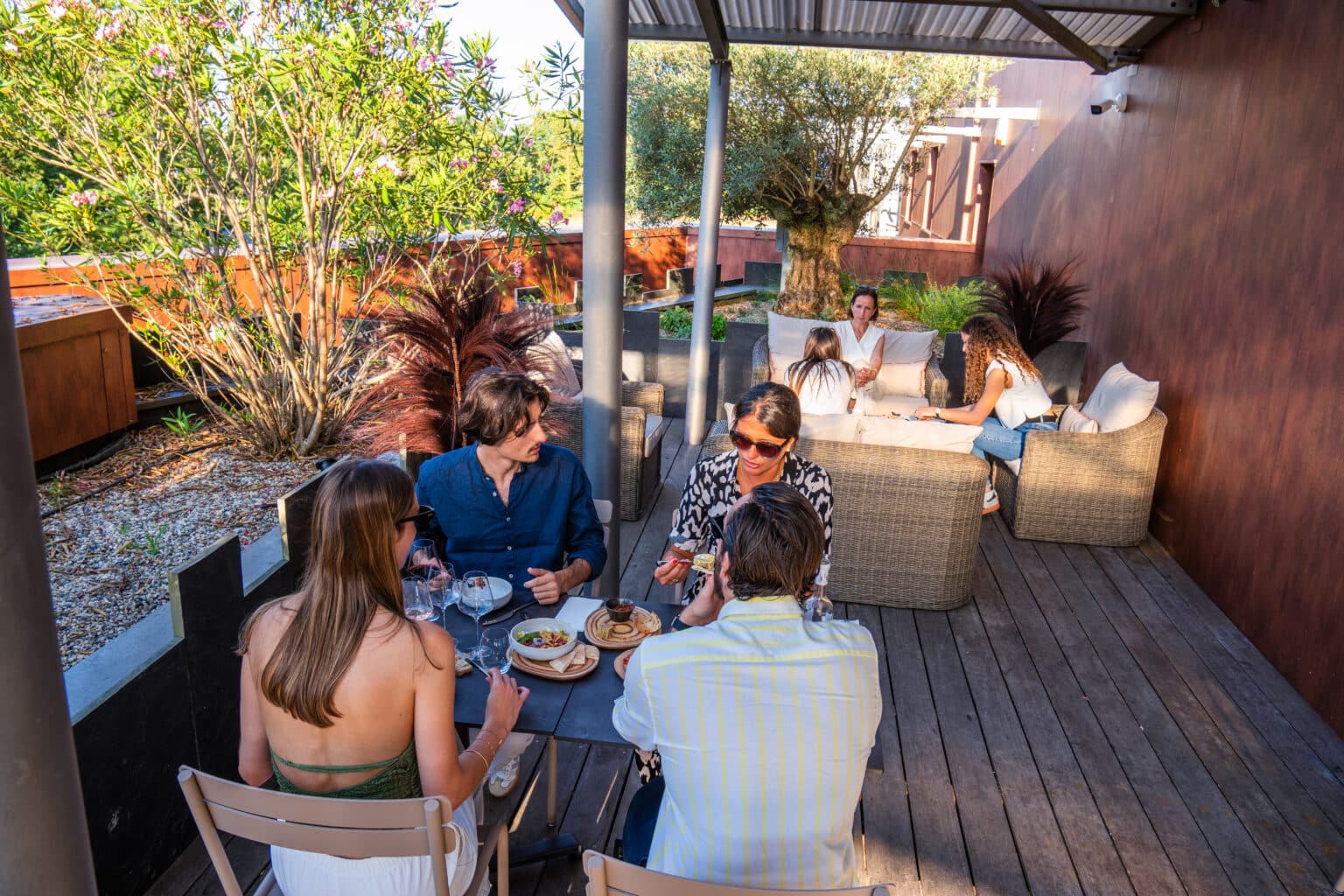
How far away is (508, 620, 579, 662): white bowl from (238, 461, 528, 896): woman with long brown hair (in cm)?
41

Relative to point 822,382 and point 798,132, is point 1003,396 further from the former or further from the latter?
point 798,132

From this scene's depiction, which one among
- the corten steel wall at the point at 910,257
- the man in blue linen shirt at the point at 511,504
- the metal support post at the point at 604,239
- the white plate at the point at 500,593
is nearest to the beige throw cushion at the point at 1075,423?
the metal support post at the point at 604,239

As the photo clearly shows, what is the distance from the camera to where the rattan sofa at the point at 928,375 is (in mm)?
6844

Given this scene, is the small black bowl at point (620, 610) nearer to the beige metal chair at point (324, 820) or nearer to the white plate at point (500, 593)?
the white plate at point (500, 593)

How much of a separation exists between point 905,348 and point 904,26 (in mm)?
2309

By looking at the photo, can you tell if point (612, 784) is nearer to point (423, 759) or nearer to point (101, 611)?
point (423, 759)

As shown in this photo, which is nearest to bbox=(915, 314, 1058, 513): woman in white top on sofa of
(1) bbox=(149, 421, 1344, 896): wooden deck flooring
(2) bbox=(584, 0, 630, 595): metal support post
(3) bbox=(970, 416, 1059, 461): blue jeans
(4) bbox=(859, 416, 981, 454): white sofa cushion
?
(3) bbox=(970, 416, 1059, 461): blue jeans

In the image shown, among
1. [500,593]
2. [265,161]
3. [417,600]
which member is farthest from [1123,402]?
[265,161]

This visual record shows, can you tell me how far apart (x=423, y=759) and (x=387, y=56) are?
126 inches

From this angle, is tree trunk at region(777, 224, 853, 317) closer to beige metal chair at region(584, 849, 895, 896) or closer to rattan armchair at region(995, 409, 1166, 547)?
rattan armchair at region(995, 409, 1166, 547)

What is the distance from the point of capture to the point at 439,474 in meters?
2.95

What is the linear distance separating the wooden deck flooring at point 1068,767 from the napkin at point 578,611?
42 centimetres

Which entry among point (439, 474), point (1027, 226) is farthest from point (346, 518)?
point (1027, 226)

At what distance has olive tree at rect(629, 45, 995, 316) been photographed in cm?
958
